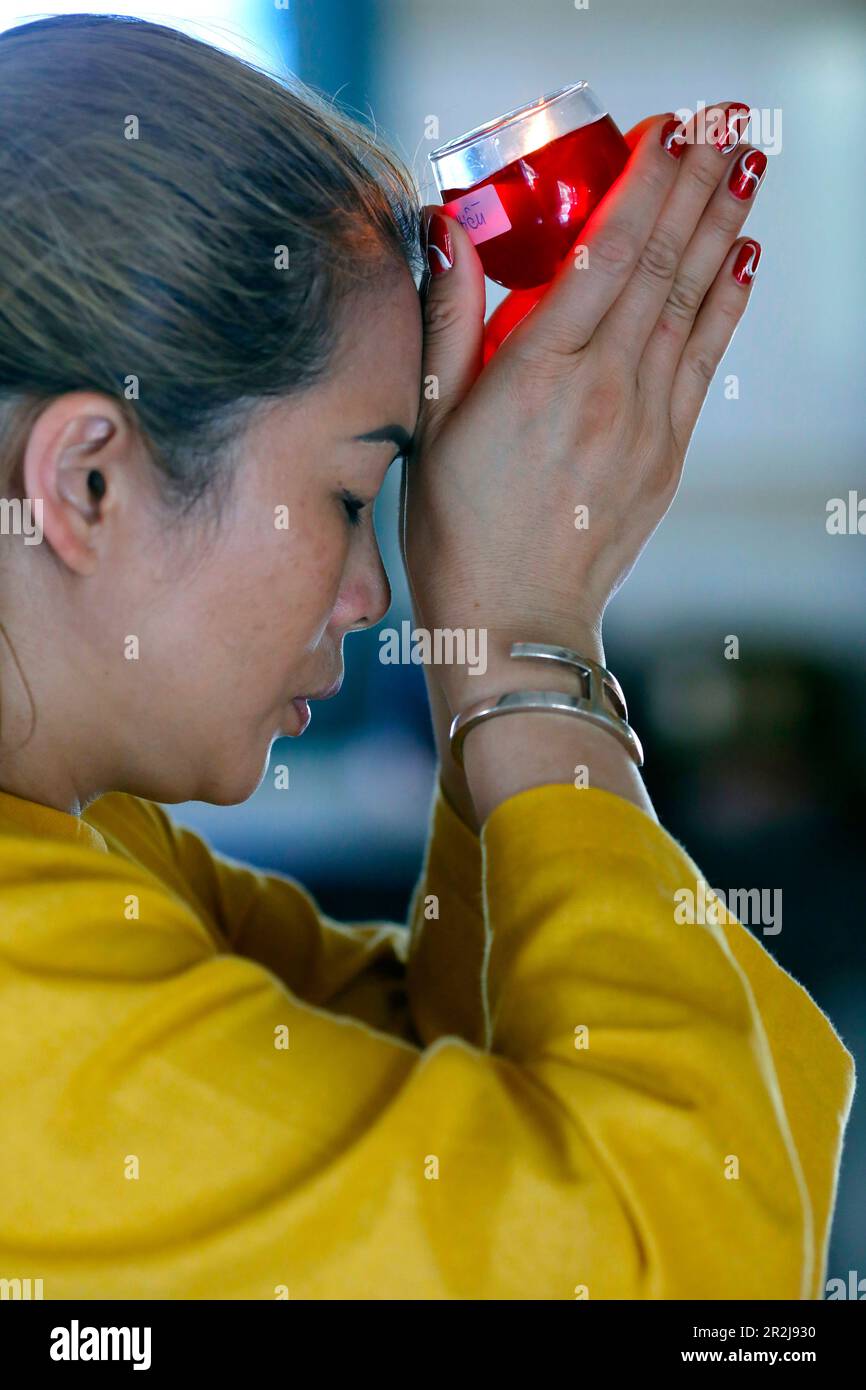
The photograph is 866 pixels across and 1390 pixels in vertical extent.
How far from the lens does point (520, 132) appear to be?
0.82 m

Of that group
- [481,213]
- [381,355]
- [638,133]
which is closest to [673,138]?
[638,133]

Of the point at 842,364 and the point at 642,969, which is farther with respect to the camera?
the point at 842,364

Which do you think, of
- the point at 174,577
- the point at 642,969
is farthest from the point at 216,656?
the point at 642,969

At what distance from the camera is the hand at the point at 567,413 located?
2.63 ft

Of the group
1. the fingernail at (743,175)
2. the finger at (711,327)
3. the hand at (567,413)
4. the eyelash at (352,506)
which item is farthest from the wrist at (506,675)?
the fingernail at (743,175)

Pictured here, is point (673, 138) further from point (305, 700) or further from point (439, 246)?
point (305, 700)

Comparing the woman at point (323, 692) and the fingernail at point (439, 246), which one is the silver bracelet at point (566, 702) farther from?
the fingernail at point (439, 246)

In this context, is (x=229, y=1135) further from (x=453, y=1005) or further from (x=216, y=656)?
(x=453, y=1005)

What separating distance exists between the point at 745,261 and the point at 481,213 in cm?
18

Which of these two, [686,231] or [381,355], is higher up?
[686,231]

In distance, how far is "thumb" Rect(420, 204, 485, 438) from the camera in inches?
33.5

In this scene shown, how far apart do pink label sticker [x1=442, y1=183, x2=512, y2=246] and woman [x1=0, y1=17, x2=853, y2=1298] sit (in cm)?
2

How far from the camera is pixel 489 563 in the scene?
797 mm

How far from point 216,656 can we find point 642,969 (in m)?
0.30
